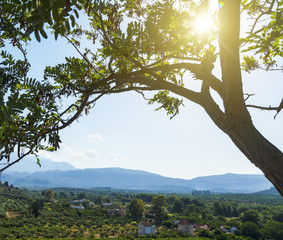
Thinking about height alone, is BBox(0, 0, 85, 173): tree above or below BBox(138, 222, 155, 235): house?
above

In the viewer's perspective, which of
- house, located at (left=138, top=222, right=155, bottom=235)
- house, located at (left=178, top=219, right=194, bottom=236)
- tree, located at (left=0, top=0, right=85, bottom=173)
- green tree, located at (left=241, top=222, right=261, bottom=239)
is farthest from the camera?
house, located at (left=178, top=219, right=194, bottom=236)

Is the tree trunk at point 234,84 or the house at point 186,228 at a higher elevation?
the tree trunk at point 234,84

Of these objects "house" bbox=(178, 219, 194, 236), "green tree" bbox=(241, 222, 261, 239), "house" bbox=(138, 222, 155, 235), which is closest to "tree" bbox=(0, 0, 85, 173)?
"house" bbox=(138, 222, 155, 235)

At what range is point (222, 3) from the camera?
2.54m

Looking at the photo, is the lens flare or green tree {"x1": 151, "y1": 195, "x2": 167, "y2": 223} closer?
the lens flare

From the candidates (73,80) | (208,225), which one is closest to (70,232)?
(208,225)

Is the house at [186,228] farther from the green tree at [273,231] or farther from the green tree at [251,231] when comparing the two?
the green tree at [273,231]

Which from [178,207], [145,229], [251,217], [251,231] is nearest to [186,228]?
[145,229]

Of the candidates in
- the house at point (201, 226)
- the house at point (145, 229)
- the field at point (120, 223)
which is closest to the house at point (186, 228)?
the field at point (120, 223)

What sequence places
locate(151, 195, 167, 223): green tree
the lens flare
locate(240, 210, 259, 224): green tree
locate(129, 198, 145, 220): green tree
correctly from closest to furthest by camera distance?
the lens flare < locate(240, 210, 259, 224): green tree < locate(151, 195, 167, 223): green tree < locate(129, 198, 145, 220): green tree

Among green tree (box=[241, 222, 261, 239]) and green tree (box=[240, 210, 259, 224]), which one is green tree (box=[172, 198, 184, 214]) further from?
green tree (box=[241, 222, 261, 239])

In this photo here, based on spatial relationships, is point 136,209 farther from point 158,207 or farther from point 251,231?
point 251,231

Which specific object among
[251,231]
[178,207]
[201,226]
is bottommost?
[201,226]

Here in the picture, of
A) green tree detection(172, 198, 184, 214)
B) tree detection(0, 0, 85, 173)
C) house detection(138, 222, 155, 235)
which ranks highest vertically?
tree detection(0, 0, 85, 173)
